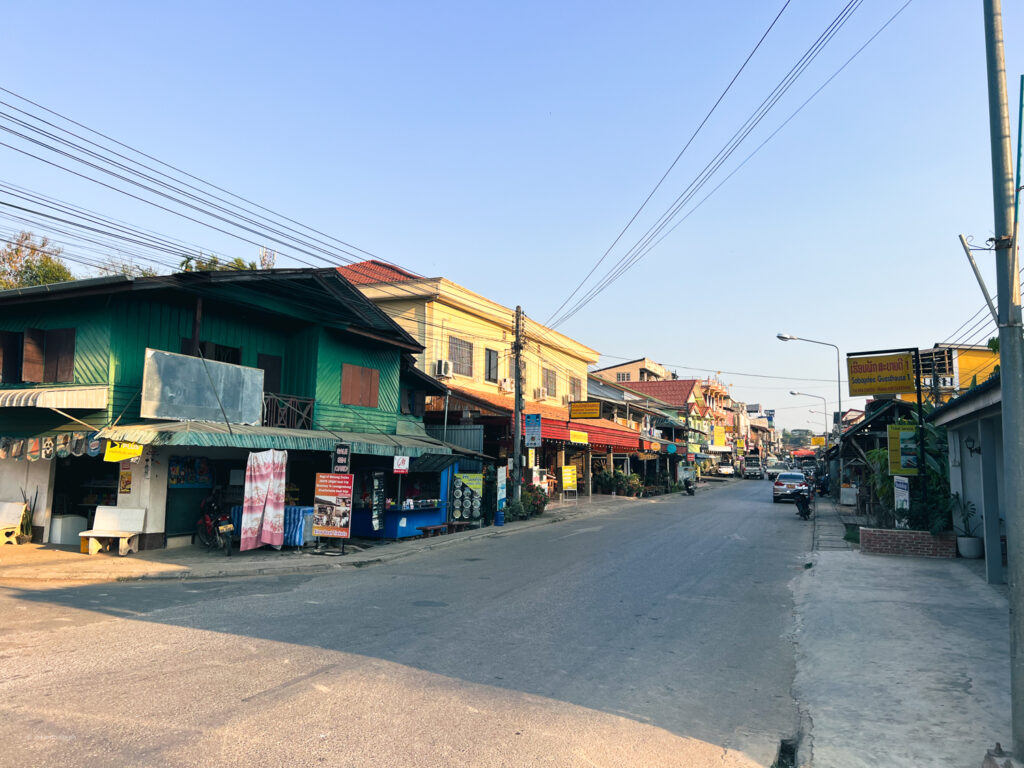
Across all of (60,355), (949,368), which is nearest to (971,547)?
(949,368)

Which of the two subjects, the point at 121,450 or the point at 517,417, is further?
the point at 517,417

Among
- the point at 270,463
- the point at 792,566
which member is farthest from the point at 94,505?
the point at 792,566

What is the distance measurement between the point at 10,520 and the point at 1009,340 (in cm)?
1968

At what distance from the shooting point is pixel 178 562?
46.8ft

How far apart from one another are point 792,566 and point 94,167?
1756 centimetres

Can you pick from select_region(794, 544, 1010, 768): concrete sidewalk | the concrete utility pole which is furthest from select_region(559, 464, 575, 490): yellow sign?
the concrete utility pole

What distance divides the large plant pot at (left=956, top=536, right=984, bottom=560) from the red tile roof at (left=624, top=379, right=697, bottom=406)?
182 ft

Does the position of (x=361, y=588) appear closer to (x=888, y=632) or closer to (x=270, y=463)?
(x=270, y=463)

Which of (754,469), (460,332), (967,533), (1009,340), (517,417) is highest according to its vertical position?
(460,332)

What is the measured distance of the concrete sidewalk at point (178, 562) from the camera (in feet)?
41.9

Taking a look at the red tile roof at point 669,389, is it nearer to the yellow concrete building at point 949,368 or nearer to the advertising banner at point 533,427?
the yellow concrete building at point 949,368

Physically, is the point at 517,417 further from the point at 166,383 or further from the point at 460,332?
the point at 166,383

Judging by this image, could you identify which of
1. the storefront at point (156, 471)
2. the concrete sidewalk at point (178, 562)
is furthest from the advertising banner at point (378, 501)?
the concrete sidewalk at point (178, 562)

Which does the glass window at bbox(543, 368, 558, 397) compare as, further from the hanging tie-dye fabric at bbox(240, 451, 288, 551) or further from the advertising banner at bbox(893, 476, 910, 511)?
the hanging tie-dye fabric at bbox(240, 451, 288, 551)
